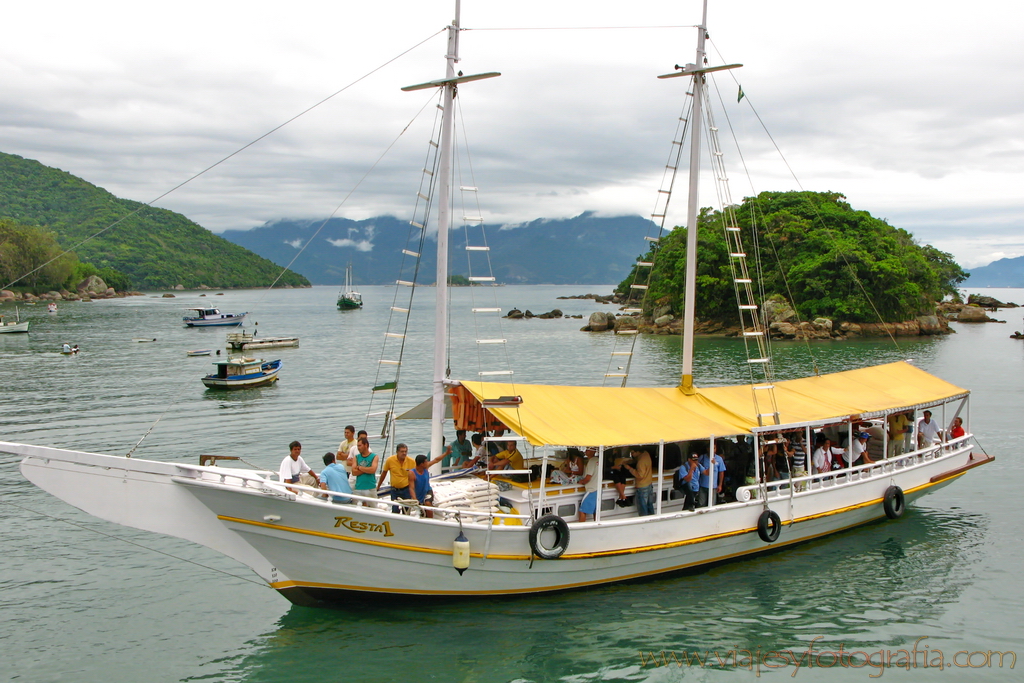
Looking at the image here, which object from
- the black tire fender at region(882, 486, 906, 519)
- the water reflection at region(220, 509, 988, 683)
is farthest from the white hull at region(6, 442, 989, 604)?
the black tire fender at region(882, 486, 906, 519)

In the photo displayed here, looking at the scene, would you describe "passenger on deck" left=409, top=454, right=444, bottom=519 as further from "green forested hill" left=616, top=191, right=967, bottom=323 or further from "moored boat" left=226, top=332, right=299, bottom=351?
"green forested hill" left=616, top=191, right=967, bottom=323

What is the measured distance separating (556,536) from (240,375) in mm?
30256

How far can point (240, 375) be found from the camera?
37.3 m

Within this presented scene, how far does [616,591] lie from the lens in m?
12.1

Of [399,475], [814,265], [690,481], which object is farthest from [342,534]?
[814,265]

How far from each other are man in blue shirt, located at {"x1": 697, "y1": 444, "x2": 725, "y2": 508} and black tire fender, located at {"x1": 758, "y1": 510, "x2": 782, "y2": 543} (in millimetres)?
820

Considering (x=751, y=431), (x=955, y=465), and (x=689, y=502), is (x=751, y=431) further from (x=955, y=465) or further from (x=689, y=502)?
(x=955, y=465)

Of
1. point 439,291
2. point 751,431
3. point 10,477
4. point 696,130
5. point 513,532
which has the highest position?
point 696,130

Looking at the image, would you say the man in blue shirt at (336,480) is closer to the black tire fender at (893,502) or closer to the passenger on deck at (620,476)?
the passenger on deck at (620,476)

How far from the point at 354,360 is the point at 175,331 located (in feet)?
109

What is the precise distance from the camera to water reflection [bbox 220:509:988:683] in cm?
988

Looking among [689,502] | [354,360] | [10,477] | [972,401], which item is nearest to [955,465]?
[689,502]

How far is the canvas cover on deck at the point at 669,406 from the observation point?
11680 millimetres

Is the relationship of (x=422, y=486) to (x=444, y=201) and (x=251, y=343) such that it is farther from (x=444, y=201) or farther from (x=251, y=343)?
(x=251, y=343)
